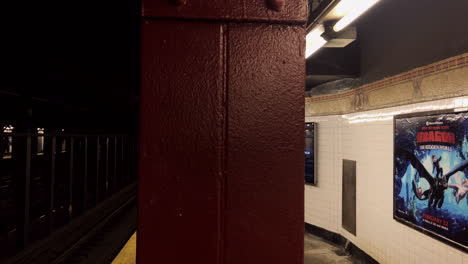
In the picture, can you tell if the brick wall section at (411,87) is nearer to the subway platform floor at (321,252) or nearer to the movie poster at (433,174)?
the movie poster at (433,174)

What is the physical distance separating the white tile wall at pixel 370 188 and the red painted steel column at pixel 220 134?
3.27 metres

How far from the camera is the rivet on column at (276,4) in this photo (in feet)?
3.98

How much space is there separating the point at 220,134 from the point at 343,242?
6.34 metres

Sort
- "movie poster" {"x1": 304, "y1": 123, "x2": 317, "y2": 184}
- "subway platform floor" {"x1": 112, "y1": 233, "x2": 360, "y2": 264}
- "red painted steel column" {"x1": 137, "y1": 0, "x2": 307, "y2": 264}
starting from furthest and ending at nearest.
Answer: "movie poster" {"x1": 304, "y1": 123, "x2": 317, "y2": 184}, "subway platform floor" {"x1": 112, "y1": 233, "x2": 360, "y2": 264}, "red painted steel column" {"x1": 137, "y1": 0, "x2": 307, "y2": 264}

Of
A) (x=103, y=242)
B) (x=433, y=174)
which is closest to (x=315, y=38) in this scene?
(x=433, y=174)

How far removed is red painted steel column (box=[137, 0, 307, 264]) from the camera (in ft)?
3.93

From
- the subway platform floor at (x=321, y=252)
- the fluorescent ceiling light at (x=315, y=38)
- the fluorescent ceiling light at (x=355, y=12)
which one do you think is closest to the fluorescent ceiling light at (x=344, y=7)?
the fluorescent ceiling light at (x=355, y=12)

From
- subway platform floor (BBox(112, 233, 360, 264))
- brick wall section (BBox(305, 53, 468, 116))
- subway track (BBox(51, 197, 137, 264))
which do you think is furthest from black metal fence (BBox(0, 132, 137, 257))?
brick wall section (BBox(305, 53, 468, 116))

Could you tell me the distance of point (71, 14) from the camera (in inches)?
253

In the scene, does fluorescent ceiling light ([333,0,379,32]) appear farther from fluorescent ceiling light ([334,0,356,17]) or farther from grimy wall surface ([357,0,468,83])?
grimy wall surface ([357,0,468,83])

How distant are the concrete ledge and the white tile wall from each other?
107mm

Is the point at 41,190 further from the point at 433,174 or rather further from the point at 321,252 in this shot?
the point at 433,174

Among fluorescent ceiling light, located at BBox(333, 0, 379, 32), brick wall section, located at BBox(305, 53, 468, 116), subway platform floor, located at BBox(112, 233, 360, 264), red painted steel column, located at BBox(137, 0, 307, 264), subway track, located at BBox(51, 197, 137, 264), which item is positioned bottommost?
subway platform floor, located at BBox(112, 233, 360, 264)

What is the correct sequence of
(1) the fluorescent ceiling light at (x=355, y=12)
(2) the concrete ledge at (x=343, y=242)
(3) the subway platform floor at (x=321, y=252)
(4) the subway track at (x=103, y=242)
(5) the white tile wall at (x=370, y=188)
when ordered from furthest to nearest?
(3) the subway platform floor at (x=321, y=252), (2) the concrete ledge at (x=343, y=242), (4) the subway track at (x=103, y=242), (5) the white tile wall at (x=370, y=188), (1) the fluorescent ceiling light at (x=355, y=12)
